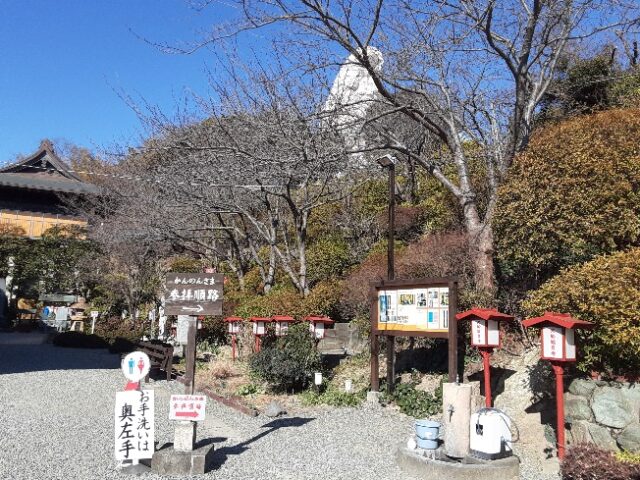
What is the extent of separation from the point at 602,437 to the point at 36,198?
2986cm

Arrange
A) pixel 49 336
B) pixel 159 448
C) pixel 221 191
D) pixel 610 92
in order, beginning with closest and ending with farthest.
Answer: pixel 159 448
pixel 610 92
pixel 221 191
pixel 49 336

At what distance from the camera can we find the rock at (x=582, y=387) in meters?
6.07

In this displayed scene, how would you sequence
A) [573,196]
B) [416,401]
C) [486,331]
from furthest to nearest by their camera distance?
[573,196]
[416,401]
[486,331]

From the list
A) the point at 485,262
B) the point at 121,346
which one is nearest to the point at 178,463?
the point at 485,262

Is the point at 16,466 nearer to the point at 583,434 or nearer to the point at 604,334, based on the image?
the point at 583,434

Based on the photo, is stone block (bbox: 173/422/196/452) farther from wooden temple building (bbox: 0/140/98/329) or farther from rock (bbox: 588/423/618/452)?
wooden temple building (bbox: 0/140/98/329)

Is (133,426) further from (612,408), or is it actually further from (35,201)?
(35,201)

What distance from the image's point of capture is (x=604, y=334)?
6020 millimetres

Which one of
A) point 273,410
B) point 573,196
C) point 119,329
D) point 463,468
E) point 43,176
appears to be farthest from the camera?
point 43,176

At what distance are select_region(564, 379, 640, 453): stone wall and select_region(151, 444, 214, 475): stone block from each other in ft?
13.3

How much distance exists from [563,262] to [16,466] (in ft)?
28.1

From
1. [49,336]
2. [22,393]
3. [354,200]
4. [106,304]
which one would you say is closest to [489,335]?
[22,393]

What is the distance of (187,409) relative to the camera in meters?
5.80

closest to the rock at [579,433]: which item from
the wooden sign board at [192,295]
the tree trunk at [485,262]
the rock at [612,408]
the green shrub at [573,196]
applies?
the rock at [612,408]
